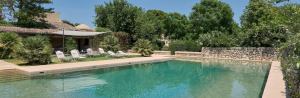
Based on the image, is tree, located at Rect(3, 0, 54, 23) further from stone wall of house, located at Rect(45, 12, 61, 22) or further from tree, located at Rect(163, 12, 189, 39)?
tree, located at Rect(163, 12, 189, 39)

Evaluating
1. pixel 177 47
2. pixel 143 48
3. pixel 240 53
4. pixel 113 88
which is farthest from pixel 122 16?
pixel 113 88

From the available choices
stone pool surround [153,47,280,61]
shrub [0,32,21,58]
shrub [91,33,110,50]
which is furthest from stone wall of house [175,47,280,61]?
shrub [0,32,21,58]

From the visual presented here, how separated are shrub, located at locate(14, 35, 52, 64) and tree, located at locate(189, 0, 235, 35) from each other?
2387cm

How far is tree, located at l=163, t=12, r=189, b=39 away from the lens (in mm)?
35094

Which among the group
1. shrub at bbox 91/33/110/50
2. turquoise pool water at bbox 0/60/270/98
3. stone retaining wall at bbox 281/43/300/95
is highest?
shrub at bbox 91/33/110/50

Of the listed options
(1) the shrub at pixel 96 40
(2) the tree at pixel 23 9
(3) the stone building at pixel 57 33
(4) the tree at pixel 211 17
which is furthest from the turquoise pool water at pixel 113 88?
(4) the tree at pixel 211 17

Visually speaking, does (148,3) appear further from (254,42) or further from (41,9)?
(254,42)

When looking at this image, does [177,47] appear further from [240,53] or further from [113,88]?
[113,88]

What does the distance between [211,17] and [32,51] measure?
2512 cm

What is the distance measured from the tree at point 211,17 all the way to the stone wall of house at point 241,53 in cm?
1100

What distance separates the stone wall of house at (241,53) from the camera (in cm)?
1639

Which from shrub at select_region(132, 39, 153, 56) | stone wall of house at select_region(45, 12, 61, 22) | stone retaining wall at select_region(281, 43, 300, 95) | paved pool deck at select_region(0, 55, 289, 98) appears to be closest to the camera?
stone retaining wall at select_region(281, 43, 300, 95)

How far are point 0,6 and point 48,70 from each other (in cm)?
1954

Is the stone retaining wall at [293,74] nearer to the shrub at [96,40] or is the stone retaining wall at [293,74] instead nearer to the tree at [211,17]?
the shrub at [96,40]
